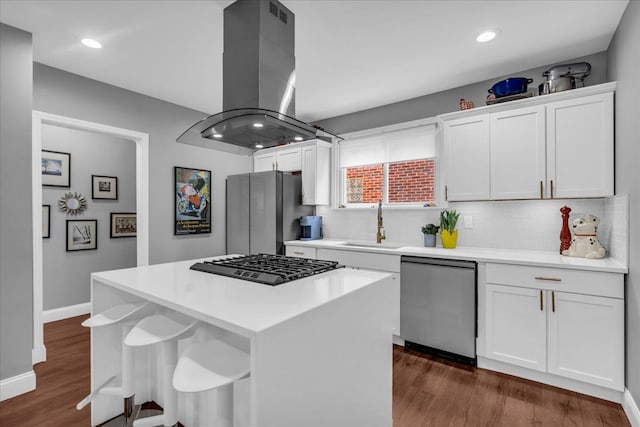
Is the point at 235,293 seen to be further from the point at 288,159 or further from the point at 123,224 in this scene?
the point at 123,224

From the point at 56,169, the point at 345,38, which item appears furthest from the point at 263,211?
the point at 56,169

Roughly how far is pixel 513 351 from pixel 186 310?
97.5 inches

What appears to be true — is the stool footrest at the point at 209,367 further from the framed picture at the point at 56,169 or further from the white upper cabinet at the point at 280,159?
the framed picture at the point at 56,169

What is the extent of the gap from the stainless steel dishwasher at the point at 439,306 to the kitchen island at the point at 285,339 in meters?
1.23

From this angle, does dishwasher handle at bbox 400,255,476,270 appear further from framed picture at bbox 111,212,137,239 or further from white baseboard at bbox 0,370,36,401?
framed picture at bbox 111,212,137,239

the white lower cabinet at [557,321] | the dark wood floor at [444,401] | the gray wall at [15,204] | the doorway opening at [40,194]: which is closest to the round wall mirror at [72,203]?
the doorway opening at [40,194]

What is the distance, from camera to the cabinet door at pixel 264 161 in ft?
15.2

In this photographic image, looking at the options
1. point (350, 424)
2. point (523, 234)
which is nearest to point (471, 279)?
point (523, 234)

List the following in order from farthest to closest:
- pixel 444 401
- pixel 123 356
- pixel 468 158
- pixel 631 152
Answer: pixel 468 158 → pixel 444 401 → pixel 631 152 → pixel 123 356

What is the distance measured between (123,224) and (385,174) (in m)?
3.72

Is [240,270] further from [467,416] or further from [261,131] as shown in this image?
[467,416]

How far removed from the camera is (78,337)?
320 centimetres

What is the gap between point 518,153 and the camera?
2.71 meters

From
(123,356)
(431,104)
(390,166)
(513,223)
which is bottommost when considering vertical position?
(123,356)
